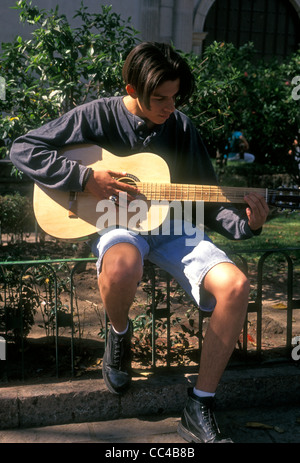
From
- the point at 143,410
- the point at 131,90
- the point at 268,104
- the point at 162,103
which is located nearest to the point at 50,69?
the point at 131,90

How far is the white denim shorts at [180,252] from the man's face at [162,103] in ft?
1.87

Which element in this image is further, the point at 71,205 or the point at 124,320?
the point at 71,205

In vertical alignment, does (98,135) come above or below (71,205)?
above

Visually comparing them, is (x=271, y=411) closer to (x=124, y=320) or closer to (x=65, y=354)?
(x=124, y=320)

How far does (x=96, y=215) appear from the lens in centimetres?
320

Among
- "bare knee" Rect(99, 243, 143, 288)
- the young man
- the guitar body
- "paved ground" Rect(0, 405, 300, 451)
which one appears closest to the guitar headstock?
the young man

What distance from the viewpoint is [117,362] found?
9.95 ft

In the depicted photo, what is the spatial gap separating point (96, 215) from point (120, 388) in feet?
2.91

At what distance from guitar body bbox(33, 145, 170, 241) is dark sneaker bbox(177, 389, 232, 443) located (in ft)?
2.91

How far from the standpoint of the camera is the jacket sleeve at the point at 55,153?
10.3ft

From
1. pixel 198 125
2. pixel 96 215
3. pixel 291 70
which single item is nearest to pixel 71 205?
pixel 96 215

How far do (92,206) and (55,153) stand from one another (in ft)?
1.09

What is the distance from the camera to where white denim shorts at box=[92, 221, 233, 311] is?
2965 mm

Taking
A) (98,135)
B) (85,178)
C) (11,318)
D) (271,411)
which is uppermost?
(98,135)
